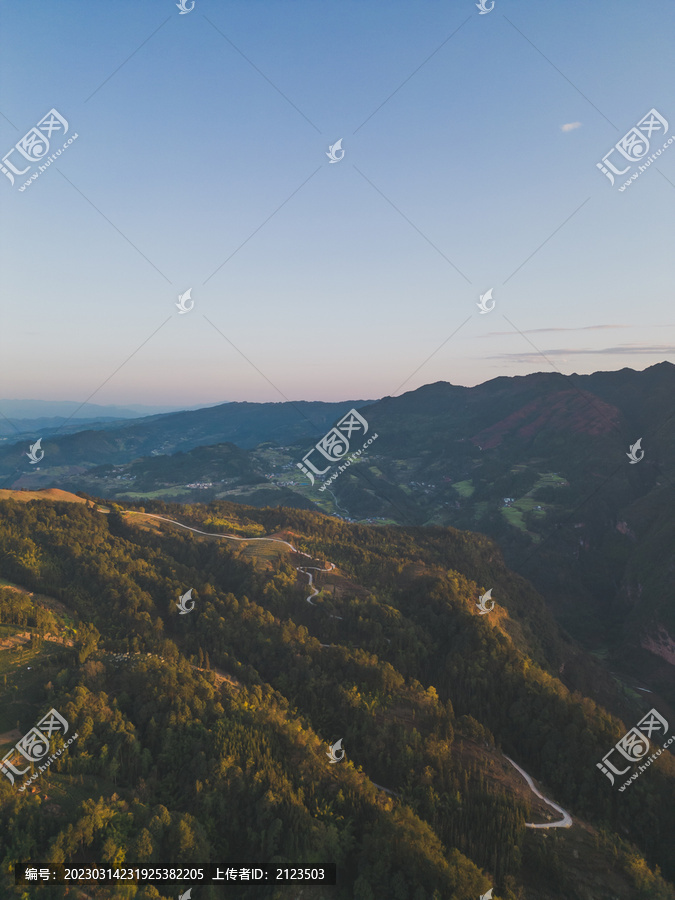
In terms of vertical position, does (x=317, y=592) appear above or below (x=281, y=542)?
above

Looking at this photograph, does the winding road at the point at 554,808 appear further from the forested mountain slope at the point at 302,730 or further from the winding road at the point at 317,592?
the forested mountain slope at the point at 302,730

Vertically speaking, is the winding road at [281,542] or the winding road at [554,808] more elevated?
the winding road at [554,808]

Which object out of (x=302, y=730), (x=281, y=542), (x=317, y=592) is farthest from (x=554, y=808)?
(x=281, y=542)

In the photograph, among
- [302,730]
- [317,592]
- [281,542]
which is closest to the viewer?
[302,730]

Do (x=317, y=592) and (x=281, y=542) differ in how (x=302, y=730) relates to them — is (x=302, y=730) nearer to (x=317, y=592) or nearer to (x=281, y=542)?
(x=317, y=592)

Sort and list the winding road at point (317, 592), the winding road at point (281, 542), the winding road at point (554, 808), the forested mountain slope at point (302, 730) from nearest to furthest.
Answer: the forested mountain slope at point (302, 730), the winding road at point (554, 808), the winding road at point (317, 592), the winding road at point (281, 542)

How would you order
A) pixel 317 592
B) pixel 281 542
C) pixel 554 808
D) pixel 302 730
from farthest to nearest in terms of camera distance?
pixel 281 542, pixel 317 592, pixel 554 808, pixel 302 730

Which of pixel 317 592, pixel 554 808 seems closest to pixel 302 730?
pixel 554 808

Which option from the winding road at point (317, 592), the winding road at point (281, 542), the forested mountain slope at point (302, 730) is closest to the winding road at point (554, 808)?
the winding road at point (317, 592)

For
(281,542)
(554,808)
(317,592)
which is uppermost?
(554,808)

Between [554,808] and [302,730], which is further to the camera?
[554,808]

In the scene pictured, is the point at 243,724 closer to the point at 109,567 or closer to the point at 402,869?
the point at 402,869
